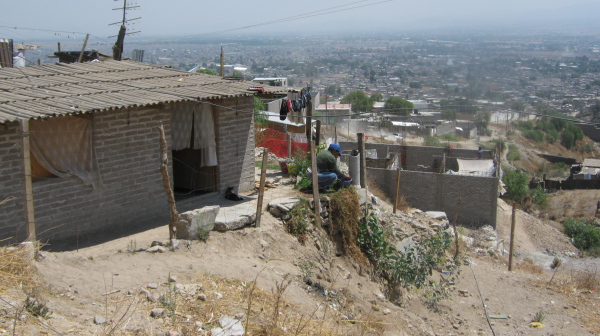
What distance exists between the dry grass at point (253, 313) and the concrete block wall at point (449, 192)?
1248 cm

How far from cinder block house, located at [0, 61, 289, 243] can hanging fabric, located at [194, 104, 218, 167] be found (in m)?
0.02

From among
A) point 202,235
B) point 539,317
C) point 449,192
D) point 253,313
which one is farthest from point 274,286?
point 449,192

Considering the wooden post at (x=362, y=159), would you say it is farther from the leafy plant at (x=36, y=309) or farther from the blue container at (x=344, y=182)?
the leafy plant at (x=36, y=309)

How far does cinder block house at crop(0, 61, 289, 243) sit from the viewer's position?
7.44 metres

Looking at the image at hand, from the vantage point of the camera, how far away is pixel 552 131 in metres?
52.5

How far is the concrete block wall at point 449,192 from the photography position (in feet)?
59.6

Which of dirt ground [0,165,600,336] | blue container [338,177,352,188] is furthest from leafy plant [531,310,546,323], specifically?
blue container [338,177,352,188]

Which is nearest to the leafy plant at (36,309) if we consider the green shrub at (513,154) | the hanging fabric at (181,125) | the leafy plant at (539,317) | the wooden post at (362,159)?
the hanging fabric at (181,125)

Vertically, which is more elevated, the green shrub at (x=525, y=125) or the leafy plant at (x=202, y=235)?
the leafy plant at (x=202, y=235)

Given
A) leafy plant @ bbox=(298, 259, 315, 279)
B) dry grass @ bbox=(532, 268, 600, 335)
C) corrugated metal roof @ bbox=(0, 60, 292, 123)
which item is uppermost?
corrugated metal roof @ bbox=(0, 60, 292, 123)

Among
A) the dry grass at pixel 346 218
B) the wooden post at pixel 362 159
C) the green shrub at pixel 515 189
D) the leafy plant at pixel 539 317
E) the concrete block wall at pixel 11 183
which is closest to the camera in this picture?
the concrete block wall at pixel 11 183

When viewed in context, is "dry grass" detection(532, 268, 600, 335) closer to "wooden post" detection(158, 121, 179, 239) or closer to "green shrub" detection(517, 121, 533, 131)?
"wooden post" detection(158, 121, 179, 239)

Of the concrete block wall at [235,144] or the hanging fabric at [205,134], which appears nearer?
the hanging fabric at [205,134]

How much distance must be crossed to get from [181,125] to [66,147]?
249 centimetres
